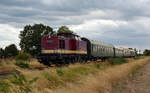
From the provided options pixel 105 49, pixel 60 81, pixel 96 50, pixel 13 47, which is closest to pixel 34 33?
pixel 13 47

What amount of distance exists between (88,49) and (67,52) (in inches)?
370

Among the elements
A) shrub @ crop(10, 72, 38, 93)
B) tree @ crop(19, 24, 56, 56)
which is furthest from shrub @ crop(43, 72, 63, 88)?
tree @ crop(19, 24, 56, 56)

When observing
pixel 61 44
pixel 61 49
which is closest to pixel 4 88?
pixel 61 49

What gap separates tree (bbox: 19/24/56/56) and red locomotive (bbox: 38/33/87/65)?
4185 centimetres

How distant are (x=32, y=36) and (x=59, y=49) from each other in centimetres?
4858

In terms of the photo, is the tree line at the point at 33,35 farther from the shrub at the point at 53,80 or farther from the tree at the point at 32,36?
the shrub at the point at 53,80

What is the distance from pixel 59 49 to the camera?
2711 cm

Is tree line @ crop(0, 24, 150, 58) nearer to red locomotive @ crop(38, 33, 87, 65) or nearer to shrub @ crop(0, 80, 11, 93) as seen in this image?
red locomotive @ crop(38, 33, 87, 65)

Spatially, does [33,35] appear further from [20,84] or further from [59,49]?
[20,84]

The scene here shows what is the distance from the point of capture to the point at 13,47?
83562 millimetres

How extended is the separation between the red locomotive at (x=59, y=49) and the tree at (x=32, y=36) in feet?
137

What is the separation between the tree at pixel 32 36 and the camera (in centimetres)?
7231

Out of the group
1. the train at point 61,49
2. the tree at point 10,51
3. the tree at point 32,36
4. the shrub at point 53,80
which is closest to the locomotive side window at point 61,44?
the train at point 61,49

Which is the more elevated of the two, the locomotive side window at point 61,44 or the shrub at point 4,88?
the locomotive side window at point 61,44
